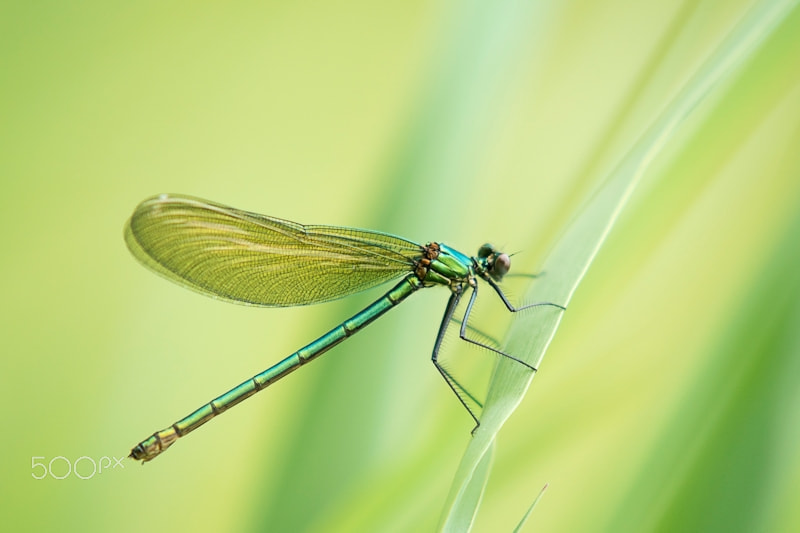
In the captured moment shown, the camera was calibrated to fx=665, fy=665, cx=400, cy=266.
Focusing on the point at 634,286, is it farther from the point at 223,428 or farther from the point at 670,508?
the point at 223,428

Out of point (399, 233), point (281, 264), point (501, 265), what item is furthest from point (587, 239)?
point (281, 264)

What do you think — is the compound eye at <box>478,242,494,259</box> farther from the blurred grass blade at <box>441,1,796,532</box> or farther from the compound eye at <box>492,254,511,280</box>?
the blurred grass blade at <box>441,1,796,532</box>

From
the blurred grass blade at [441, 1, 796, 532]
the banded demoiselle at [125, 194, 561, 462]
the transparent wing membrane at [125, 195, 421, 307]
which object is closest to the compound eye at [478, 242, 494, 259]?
the banded demoiselle at [125, 194, 561, 462]

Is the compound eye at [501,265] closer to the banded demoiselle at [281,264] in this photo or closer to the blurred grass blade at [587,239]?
the banded demoiselle at [281,264]

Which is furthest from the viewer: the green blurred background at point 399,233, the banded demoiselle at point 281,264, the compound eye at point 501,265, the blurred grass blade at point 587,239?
the compound eye at point 501,265

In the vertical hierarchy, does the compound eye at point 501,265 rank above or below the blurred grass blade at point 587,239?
above

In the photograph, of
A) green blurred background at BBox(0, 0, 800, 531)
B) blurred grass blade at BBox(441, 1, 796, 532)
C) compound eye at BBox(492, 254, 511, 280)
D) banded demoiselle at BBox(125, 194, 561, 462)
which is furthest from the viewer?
compound eye at BBox(492, 254, 511, 280)

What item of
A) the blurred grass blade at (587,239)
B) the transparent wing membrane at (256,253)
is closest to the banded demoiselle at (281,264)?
the transparent wing membrane at (256,253)
